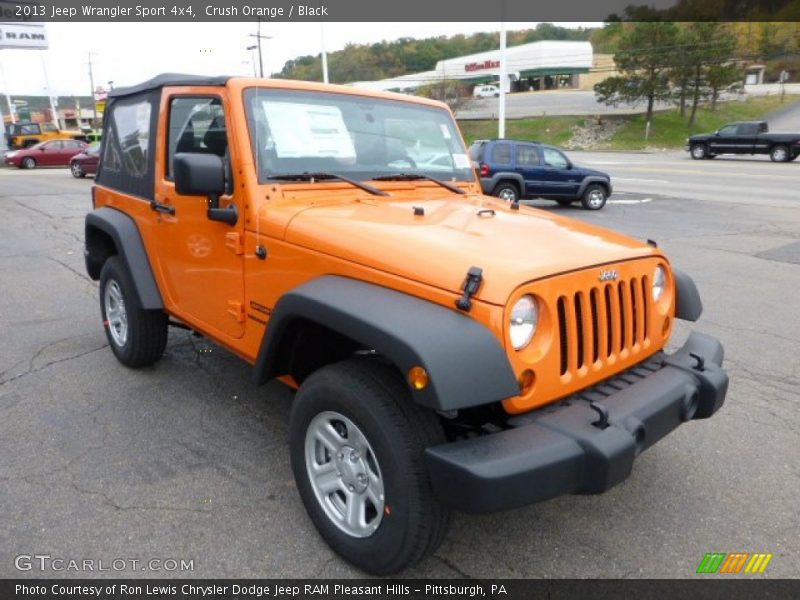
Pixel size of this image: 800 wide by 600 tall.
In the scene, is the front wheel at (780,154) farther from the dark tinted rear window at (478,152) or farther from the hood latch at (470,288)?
the hood latch at (470,288)

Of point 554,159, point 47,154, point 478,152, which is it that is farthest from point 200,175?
point 47,154

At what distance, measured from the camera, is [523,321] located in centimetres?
225

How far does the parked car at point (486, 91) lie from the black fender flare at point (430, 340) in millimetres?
67610

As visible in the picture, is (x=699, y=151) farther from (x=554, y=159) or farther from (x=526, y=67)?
(x=526, y=67)

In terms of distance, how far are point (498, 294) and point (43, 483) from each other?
2.56m

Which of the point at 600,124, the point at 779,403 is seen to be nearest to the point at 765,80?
the point at 600,124

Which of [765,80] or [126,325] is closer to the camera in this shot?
[126,325]

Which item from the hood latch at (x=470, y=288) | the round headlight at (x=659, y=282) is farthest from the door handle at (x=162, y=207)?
the round headlight at (x=659, y=282)

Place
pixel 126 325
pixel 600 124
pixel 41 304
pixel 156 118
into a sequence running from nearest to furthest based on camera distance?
pixel 156 118
pixel 126 325
pixel 41 304
pixel 600 124

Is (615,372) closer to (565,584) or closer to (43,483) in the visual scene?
(565,584)

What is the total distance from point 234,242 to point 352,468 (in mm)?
1314

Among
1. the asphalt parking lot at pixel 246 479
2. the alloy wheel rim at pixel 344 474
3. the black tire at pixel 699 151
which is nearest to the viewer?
the alloy wheel rim at pixel 344 474

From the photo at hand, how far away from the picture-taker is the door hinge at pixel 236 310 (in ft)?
10.4

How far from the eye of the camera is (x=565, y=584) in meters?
2.50
